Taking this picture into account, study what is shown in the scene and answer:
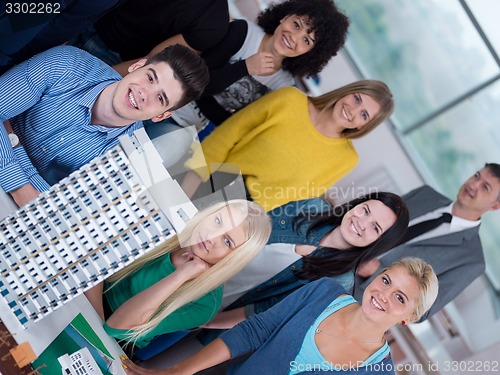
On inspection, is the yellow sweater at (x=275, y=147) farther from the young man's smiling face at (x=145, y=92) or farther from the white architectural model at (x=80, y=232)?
the white architectural model at (x=80, y=232)

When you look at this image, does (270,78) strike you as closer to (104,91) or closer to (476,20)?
(104,91)

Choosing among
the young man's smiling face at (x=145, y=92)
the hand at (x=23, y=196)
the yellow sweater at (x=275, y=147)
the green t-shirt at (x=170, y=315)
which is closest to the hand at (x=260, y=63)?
the yellow sweater at (x=275, y=147)

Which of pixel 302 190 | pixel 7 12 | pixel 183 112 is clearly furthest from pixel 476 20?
pixel 7 12

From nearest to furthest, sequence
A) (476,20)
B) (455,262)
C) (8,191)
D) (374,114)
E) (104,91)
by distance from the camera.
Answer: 1. (8,191)
2. (104,91)
3. (374,114)
4. (455,262)
5. (476,20)

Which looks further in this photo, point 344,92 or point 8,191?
point 344,92

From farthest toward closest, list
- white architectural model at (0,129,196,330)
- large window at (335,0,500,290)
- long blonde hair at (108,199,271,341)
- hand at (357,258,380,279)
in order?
large window at (335,0,500,290) < hand at (357,258,380,279) < long blonde hair at (108,199,271,341) < white architectural model at (0,129,196,330)

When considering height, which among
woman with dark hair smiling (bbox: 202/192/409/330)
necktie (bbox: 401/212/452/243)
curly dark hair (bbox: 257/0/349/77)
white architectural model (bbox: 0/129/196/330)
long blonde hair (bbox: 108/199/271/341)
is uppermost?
curly dark hair (bbox: 257/0/349/77)

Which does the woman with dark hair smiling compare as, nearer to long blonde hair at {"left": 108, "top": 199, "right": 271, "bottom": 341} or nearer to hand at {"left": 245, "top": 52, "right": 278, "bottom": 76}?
long blonde hair at {"left": 108, "top": 199, "right": 271, "bottom": 341}

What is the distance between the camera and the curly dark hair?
2195 millimetres

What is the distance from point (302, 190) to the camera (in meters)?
2.33

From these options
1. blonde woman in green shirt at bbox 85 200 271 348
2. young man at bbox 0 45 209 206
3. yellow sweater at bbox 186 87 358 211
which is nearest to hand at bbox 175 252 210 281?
blonde woman in green shirt at bbox 85 200 271 348

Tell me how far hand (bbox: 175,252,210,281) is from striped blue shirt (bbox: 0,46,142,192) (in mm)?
426

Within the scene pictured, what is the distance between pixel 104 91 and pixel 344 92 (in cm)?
94

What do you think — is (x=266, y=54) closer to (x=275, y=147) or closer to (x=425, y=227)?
(x=275, y=147)
